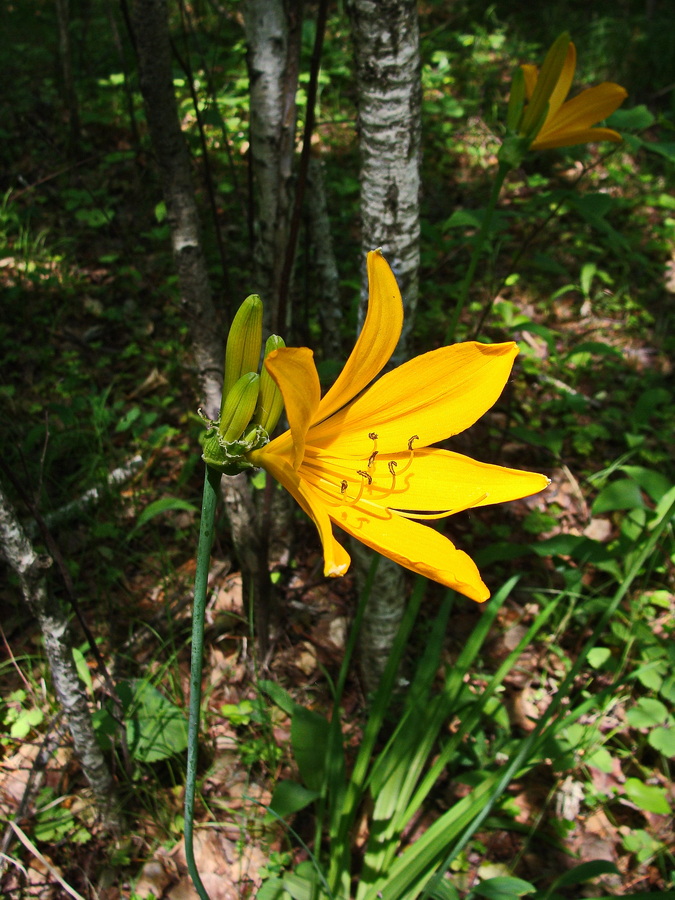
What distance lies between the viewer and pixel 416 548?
105cm

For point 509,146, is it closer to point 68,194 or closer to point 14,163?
point 68,194

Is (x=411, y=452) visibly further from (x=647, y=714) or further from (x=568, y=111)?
(x=647, y=714)

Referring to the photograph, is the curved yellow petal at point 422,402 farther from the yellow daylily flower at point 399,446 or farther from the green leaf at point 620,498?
the green leaf at point 620,498

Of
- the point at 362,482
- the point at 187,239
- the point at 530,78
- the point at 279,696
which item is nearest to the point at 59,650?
the point at 279,696

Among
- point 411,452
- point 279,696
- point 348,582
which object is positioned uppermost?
point 411,452

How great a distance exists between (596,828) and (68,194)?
163 inches

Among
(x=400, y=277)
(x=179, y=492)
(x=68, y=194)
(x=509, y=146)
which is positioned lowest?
(x=179, y=492)

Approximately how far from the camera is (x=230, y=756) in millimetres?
2117

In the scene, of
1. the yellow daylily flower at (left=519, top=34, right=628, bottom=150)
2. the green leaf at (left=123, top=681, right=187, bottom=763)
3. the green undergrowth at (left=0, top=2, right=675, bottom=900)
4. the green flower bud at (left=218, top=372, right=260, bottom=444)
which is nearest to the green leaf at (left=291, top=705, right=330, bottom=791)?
the green undergrowth at (left=0, top=2, right=675, bottom=900)

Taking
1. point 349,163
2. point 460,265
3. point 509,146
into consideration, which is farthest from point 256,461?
point 349,163

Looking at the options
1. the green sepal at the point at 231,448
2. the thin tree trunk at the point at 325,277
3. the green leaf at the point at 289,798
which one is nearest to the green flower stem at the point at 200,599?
the green sepal at the point at 231,448

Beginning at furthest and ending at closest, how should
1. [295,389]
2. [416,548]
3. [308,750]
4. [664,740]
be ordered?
[664,740], [308,750], [416,548], [295,389]

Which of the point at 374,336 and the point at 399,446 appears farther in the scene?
the point at 399,446

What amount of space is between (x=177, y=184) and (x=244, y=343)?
1173 millimetres
